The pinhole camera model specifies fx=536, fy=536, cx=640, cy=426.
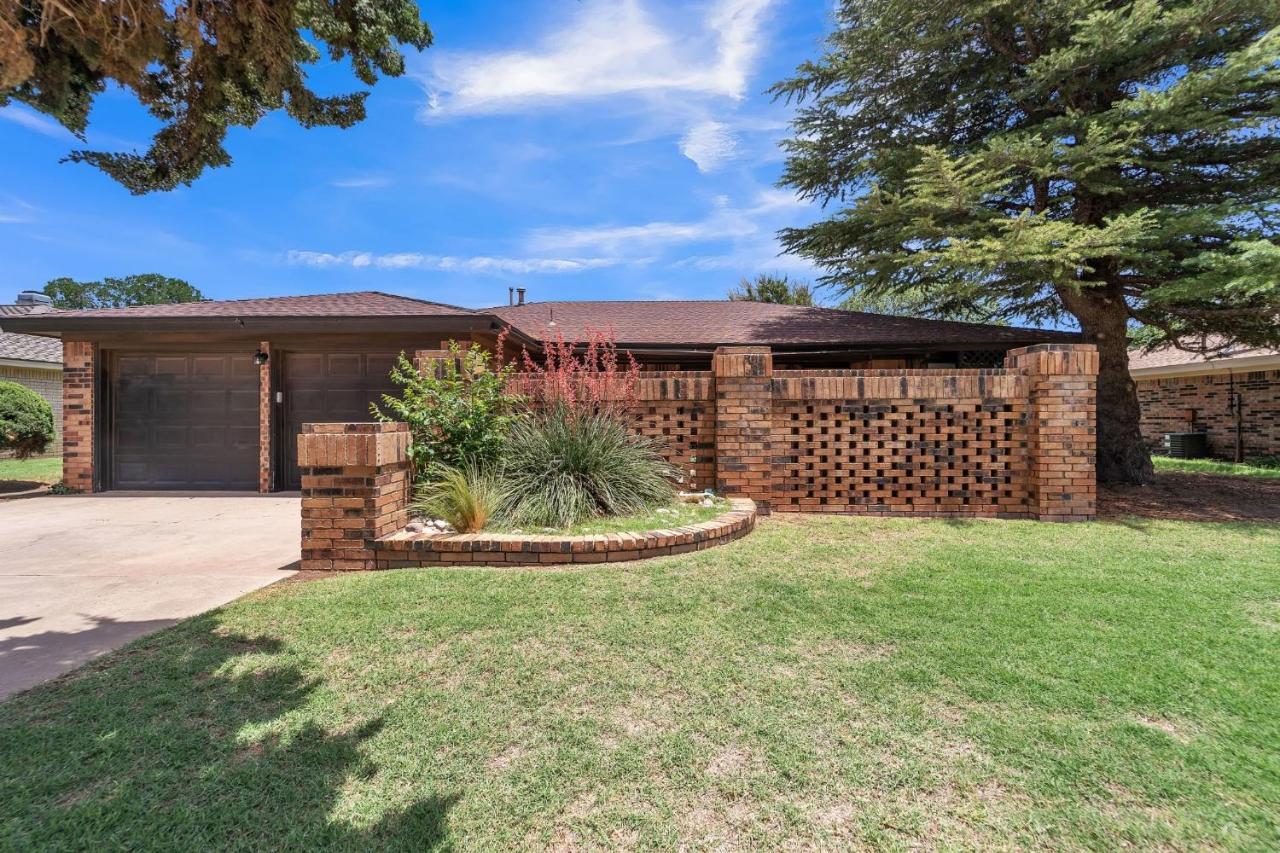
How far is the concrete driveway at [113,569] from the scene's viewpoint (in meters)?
2.75

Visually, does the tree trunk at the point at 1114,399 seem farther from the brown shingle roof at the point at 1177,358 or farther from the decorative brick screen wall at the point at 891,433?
the brown shingle roof at the point at 1177,358

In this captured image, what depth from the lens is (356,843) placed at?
57.5 inches

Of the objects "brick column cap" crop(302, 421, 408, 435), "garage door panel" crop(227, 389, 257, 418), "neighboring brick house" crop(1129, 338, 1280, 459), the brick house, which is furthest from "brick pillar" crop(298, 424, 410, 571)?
"neighboring brick house" crop(1129, 338, 1280, 459)

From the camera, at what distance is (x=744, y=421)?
5520 millimetres

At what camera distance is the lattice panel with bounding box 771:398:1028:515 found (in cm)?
558

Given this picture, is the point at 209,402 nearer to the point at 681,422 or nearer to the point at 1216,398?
the point at 681,422

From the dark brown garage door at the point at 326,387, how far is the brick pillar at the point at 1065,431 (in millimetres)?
8615

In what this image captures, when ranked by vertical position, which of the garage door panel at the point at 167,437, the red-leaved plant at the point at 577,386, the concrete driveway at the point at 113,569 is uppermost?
the red-leaved plant at the point at 577,386

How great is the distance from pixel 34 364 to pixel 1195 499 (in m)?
24.6

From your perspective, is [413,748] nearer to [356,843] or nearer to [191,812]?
[356,843]

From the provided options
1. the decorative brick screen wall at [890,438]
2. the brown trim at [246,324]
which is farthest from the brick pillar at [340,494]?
the brown trim at [246,324]

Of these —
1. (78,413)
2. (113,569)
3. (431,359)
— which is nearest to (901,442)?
(431,359)

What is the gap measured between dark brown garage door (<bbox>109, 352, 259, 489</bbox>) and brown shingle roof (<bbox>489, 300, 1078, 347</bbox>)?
474 centimetres

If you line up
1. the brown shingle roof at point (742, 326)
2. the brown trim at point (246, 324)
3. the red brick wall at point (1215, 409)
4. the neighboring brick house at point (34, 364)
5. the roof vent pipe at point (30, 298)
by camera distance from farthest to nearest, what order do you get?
the roof vent pipe at point (30, 298)
the neighboring brick house at point (34, 364)
the red brick wall at point (1215, 409)
the brown shingle roof at point (742, 326)
the brown trim at point (246, 324)
